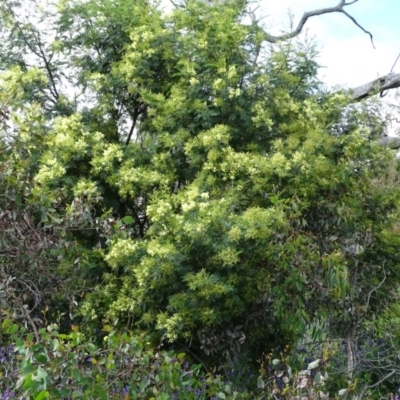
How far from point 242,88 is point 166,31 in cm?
87

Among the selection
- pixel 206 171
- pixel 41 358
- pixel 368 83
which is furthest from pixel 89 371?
pixel 368 83

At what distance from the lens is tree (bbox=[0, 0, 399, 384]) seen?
4.88 metres

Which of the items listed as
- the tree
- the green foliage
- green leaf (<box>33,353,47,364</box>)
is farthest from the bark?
green leaf (<box>33,353,47,364</box>)

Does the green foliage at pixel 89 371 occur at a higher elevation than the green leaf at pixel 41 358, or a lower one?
lower

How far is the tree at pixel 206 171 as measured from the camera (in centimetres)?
488

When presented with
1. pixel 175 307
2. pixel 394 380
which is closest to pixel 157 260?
pixel 175 307

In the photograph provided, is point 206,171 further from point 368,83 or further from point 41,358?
point 368,83

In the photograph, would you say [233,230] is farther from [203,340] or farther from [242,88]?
[242,88]

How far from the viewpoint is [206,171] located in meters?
5.39

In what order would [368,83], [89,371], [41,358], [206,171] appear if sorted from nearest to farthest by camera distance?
[41,358] → [89,371] → [206,171] → [368,83]

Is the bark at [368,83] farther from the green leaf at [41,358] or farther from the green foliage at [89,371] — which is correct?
the green leaf at [41,358]

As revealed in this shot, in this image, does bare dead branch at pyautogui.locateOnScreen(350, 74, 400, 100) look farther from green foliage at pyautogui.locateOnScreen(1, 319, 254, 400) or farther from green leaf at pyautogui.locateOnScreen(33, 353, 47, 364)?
green leaf at pyautogui.locateOnScreen(33, 353, 47, 364)

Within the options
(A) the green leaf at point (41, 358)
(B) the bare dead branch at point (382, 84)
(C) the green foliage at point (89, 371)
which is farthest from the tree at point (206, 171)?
(B) the bare dead branch at point (382, 84)

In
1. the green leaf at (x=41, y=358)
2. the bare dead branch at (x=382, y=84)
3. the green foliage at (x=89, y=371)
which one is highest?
the bare dead branch at (x=382, y=84)
